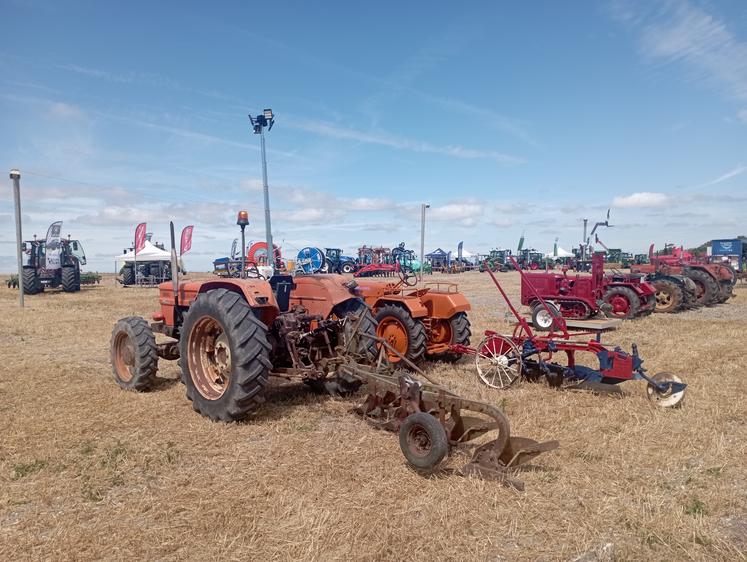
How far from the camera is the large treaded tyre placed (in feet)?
17.8

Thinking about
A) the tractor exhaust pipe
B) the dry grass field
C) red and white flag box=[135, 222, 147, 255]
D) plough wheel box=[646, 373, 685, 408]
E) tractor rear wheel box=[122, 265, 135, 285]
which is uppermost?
red and white flag box=[135, 222, 147, 255]

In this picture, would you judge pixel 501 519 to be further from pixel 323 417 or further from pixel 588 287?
pixel 588 287

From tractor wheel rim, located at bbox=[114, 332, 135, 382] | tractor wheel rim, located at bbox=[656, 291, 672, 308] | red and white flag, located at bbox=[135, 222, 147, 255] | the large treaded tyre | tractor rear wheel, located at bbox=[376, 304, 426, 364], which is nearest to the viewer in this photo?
Result: the large treaded tyre

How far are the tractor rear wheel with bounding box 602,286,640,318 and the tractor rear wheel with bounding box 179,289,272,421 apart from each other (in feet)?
33.4

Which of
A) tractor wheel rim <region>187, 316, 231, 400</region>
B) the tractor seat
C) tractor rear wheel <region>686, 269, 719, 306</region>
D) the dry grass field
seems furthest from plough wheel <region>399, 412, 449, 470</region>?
tractor rear wheel <region>686, 269, 719, 306</region>

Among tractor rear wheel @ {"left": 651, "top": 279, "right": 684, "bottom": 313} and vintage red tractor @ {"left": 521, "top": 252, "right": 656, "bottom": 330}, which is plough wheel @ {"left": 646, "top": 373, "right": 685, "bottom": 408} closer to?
vintage red tractor @ {"left": 521, "top": 252, "right": 656, "bottom": 330}

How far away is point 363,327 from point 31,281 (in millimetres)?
20160

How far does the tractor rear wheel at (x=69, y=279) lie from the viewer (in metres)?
21.4

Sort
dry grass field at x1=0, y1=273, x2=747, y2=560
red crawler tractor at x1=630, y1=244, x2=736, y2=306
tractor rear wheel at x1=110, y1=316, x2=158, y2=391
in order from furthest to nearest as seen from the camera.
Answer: red crawler tractor at x1=630, y1=244, x2=736, y2=306, tractor rear wheel at x1=110, y1=316, x2=158, y2=391, dry grass field at x1=0, y1=273, x2=747, y2=560

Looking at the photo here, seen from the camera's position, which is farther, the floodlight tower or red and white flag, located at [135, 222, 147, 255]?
red and white flag, located at [135, 222, 147, 255]

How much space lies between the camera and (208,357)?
5.46 m

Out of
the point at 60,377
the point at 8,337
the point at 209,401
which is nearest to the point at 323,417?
the point at 209,401

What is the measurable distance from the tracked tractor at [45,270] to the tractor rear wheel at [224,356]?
62.8ft

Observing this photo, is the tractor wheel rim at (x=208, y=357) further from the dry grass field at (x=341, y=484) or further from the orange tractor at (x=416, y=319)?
the orange tractor at (x=416, y=319)
